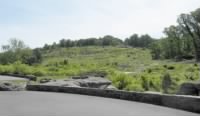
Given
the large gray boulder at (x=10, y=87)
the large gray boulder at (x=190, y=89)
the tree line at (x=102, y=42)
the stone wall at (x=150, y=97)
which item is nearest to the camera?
the stone wall at (x=150, y=97)

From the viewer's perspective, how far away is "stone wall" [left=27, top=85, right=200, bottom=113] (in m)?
11.4

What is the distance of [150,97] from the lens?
45.5 feet

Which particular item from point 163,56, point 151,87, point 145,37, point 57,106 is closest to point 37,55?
point 163,56

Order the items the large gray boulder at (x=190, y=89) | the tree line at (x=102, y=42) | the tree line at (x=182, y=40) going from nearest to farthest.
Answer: the large gray boulder at (x=190, y=89) → the tree line at (x=182, y=40) → the tree line at (x=102, y=42)

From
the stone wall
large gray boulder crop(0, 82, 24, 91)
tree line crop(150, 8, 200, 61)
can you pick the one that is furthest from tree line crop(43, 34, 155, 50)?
the stone wall

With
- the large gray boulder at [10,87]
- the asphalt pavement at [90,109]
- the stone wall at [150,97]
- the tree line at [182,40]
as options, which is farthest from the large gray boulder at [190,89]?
the tree line at [182,40]

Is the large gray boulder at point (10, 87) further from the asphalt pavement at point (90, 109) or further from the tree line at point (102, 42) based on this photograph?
the tree line at point (102, 42)

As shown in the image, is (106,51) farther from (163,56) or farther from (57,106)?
(57,106)

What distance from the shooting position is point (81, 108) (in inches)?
512

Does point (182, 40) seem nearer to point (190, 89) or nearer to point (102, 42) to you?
point (190, 89)

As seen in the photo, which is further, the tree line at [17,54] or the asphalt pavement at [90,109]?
the tree line at [17,54]

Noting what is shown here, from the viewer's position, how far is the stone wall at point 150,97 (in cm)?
1145

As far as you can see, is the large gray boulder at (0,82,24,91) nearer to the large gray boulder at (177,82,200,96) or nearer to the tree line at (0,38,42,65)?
the large gray boulder at (177,82,200,96)

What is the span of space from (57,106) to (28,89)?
8932 mm
